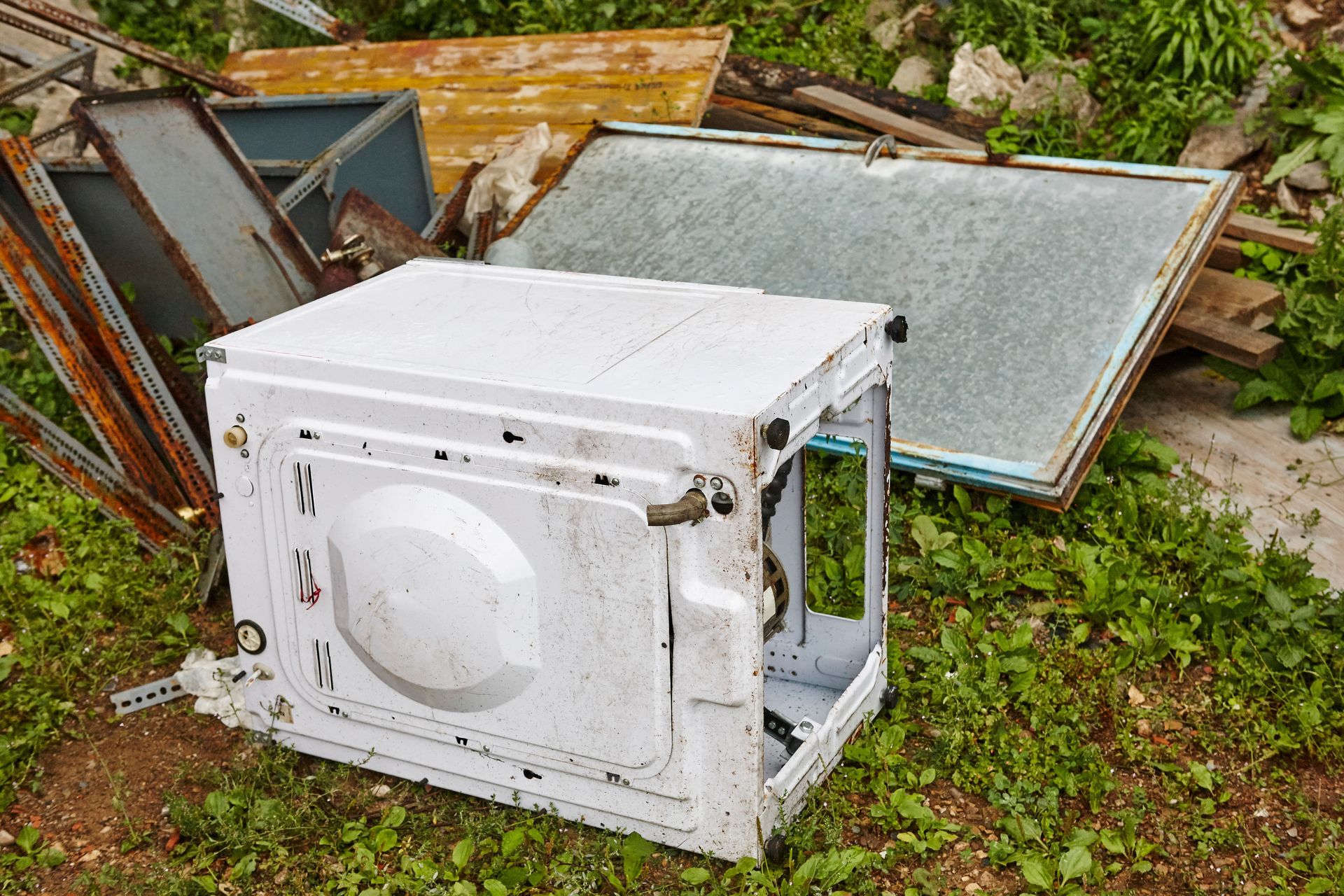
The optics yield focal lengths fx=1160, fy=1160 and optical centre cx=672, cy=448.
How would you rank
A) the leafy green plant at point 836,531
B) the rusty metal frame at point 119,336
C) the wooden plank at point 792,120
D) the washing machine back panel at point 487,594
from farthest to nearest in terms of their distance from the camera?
the wooden plank at point 792,120 → the rusty metal frame at point 119,336 → the leafy green plant at point 836,531 → the washing machine back panel at point 487,594

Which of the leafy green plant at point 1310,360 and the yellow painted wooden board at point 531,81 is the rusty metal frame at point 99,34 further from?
the leafy green plant at point 1310,360

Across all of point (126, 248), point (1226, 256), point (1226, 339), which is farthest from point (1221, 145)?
point (126, 248)

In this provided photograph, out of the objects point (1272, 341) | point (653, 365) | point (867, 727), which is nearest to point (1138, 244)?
point (1272, 341)

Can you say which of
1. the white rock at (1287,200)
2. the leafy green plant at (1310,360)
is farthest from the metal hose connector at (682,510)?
the white rock at (1287,200)

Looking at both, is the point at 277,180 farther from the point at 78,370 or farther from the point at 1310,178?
the point at 1310,178

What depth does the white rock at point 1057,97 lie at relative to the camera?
5.95m

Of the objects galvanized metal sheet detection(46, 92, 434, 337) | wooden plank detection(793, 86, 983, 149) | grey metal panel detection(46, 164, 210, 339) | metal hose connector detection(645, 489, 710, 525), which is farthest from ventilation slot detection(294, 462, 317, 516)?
wooden plank detection(793, 86, 983, 149)

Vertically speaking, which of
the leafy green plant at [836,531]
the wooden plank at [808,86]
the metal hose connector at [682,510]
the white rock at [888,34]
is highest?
the white rock at [888,34]

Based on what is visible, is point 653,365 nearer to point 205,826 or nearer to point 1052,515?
point 205,826

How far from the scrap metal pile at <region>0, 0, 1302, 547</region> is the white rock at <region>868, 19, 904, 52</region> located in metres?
1.54

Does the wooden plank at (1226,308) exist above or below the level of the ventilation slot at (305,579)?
above

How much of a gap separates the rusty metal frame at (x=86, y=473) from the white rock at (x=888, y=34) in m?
4.91

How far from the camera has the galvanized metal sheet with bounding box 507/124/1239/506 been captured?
3.64m

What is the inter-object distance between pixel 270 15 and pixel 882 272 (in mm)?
5633
